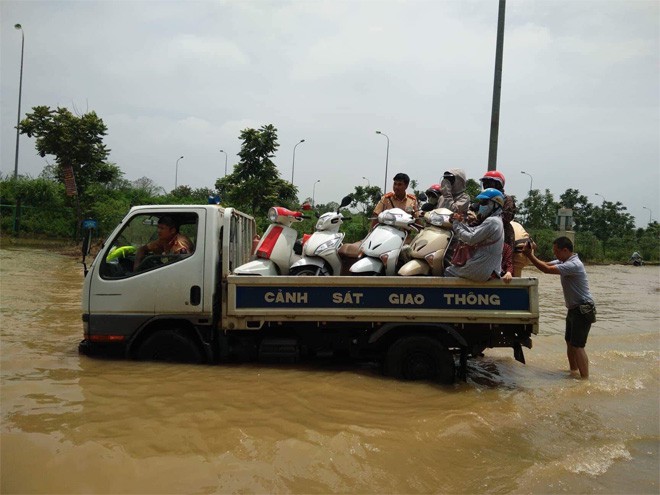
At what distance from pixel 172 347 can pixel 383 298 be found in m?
2.23

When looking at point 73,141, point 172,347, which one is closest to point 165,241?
point 172,347

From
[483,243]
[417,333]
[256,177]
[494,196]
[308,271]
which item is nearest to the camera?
[483,243]

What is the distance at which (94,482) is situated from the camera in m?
3.29

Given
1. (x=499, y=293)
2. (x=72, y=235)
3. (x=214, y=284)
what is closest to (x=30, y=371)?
(x=214, y=284)

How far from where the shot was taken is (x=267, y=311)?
5.34 metres

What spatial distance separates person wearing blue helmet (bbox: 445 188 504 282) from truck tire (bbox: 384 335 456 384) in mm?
755

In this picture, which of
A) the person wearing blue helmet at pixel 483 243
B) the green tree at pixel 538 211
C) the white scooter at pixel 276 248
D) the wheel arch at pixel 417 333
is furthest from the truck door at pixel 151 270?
the green tree at pixel 538 211

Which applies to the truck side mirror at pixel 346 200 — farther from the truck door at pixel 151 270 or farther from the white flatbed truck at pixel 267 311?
the truck door at pixel 151 270

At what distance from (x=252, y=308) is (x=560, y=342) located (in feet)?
20.0

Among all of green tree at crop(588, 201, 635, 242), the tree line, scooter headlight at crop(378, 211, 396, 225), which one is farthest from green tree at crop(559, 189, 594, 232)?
scooter headlight at crop(378, 211, 396, 225)

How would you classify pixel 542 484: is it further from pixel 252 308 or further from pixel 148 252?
pixel 148 252

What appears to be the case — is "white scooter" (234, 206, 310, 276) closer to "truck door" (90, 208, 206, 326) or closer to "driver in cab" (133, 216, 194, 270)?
"truck door" (90, 208, 206, 326)

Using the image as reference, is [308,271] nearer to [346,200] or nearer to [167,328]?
[346,200]

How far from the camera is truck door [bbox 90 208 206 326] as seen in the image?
5.41 metres
